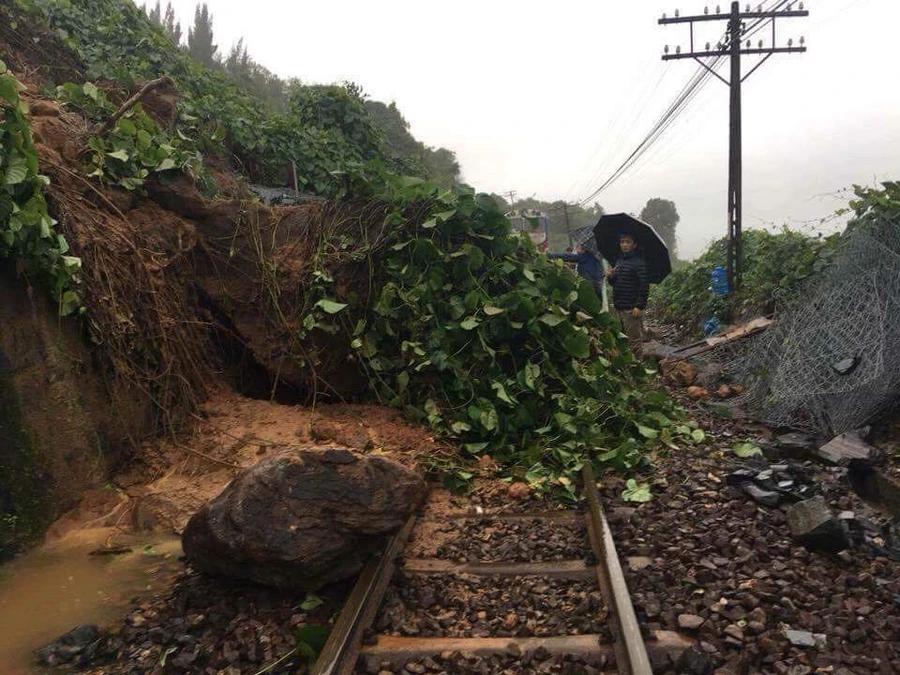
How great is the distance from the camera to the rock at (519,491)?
499 cm

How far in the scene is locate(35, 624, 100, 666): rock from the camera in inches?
127

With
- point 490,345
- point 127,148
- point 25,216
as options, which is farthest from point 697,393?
point 25,216

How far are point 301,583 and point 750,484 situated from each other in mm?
3312

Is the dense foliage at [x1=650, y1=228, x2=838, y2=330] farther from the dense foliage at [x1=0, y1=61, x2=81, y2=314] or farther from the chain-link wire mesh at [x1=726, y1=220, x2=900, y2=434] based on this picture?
the dense foliage at [x1=0, y1=61, x2=81, y2=314]

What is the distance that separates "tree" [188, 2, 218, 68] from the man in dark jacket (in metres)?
29.0

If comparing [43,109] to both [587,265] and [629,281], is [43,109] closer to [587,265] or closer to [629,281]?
[629,281]

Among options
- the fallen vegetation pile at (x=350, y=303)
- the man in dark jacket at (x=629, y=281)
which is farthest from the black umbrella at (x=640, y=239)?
the fallen vegetation pile at (x=350, y=303)

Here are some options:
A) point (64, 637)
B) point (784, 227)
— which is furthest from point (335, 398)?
point (784, 227)

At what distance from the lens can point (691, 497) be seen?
4.91 metres

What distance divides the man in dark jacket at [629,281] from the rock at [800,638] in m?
7.05

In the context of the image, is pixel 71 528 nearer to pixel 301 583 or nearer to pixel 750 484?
pixel 301 583

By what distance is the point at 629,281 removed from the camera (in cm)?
998

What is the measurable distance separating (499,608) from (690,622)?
95 cm

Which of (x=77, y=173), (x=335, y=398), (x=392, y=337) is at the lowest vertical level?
(x=335, y=398)
